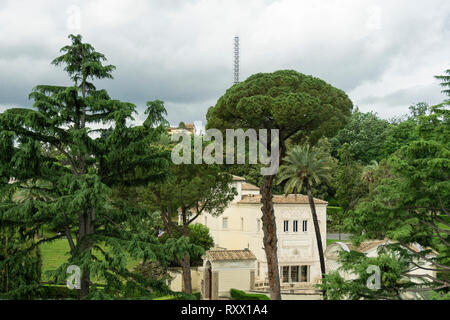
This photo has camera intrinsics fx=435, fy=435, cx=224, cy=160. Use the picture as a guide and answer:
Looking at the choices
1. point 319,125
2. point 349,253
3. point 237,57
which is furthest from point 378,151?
point 349,253

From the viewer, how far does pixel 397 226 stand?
1251 cm

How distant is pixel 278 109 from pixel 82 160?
10839 millimetres

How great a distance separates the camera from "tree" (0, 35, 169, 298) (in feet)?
32.0

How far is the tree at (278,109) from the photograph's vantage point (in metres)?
20.1

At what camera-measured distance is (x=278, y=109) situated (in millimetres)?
19797

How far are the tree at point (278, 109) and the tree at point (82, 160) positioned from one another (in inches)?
370

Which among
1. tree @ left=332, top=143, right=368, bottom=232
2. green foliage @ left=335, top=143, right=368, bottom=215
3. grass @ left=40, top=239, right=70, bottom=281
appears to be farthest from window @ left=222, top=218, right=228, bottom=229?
green foliage @ left=335, top=143, right=368, bottom=215

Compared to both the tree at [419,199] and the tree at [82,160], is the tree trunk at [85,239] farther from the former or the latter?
the tree at [419,199]

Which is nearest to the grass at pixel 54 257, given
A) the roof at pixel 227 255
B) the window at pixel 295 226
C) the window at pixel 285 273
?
the roof at pixel 227 255

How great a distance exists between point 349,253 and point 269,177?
885 cm

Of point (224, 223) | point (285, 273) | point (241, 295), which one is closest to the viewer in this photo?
point (241, 295)

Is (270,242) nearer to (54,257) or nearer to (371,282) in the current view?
(371,282)

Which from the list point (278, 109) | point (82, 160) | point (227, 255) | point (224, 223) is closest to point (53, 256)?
point (224, 223)
